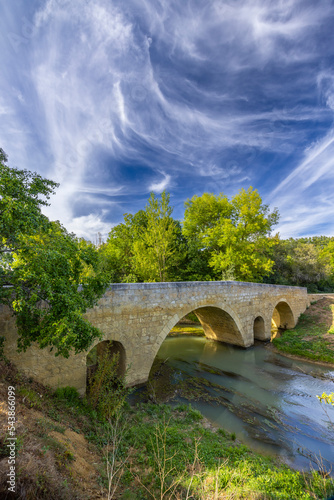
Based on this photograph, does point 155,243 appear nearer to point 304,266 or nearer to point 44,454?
point 44,454

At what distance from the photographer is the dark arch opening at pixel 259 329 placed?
14.9 metres

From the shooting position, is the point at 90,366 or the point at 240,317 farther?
the point at 240,317

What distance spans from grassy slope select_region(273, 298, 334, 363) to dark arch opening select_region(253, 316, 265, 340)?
0.88 metres

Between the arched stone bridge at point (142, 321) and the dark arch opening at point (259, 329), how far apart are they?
3.91 ft

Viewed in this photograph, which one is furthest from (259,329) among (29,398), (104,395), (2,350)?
(2,350)

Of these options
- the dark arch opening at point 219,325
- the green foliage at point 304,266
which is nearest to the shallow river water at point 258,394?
the dark arch opening at point 219,325

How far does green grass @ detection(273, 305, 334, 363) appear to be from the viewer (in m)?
12.6

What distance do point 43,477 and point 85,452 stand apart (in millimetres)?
1716

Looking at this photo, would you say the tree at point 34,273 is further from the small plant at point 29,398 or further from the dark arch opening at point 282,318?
the dark arch opening at point 282,318

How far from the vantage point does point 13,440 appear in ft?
8.86

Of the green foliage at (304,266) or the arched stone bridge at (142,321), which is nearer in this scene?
the arched stone bridge at (142,321)

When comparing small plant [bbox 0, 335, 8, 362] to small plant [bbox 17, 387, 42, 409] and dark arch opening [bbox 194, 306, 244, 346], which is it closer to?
small plant [bbox 17, 387, 42, 409]

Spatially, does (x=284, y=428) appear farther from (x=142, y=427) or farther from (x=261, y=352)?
(x=261, y=352)

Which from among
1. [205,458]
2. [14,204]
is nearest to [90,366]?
[205,458]
